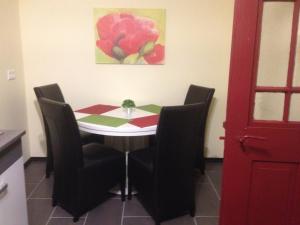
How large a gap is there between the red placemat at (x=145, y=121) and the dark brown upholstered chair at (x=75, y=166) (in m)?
0.32

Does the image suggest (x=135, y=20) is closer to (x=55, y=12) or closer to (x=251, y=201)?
(x=55, y=12)

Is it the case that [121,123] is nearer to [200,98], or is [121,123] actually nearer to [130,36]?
[200,98]

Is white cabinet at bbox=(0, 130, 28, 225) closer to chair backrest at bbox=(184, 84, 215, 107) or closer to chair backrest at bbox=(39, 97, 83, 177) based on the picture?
chair backrest at bbox=(39, 97, 83, 177)

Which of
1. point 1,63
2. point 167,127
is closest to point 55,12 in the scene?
point 1,63

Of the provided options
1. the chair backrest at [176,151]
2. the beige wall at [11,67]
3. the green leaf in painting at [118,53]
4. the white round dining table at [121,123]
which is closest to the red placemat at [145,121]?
the white round dining table at [121,123]

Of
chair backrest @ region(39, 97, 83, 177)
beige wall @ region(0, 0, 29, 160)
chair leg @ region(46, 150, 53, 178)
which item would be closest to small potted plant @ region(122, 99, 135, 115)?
chair backrest @ region(39, 97, 83, 177)

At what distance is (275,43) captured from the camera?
4.36ft

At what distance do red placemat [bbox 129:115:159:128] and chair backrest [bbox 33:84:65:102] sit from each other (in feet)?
3.01

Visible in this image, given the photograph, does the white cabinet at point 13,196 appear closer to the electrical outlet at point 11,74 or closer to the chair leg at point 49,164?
the chair leg at point 49,164

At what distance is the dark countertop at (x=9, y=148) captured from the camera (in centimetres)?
128

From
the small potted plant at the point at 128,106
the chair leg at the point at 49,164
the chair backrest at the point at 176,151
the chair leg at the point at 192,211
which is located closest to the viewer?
the chair backrest at the point at 176,151

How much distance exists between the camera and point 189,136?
1.99 meters

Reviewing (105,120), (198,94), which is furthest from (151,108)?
(105,120)

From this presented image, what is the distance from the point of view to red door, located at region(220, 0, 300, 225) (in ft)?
4.23
